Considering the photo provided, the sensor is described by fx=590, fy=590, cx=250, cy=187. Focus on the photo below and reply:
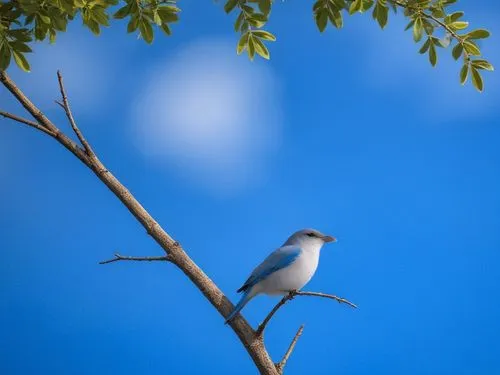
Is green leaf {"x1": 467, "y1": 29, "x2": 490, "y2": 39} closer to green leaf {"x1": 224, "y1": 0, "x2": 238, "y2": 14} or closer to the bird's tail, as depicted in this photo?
green leaf {"x1": 224, "y1": 0, "x2": 238, "y2": 14}

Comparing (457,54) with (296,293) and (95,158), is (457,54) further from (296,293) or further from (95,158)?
(95,158)

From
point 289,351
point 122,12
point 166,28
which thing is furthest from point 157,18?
point 289,351

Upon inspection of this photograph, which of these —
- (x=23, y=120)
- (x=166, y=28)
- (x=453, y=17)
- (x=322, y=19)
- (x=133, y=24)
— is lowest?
(x=23, y=120)

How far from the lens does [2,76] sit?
408 centimetres

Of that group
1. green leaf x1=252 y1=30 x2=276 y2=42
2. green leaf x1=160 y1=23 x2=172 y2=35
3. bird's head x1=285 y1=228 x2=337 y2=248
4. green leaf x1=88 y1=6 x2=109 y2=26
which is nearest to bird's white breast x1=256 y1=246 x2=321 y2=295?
bird's head x1=285 y1=228 x2=337 y2=248

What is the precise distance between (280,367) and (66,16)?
2733 millimetres

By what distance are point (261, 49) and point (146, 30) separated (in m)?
0.74

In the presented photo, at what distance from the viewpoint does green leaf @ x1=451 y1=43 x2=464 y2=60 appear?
3.69 m

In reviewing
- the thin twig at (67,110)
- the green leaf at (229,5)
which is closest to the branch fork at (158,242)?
the thin twig at (67,110)

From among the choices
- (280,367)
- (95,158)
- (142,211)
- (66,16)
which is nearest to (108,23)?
(66,16)

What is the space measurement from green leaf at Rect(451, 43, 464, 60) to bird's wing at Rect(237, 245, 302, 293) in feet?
5.43

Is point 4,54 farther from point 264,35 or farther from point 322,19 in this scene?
point 322,19

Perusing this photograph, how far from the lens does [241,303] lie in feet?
12.7

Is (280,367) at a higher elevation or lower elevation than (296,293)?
lower
